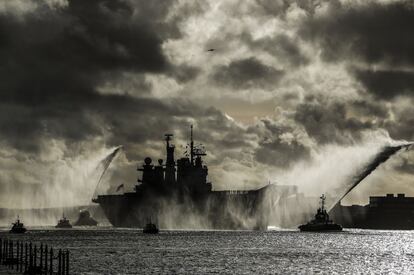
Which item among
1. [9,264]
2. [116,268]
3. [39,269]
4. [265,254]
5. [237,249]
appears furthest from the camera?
[237,249]

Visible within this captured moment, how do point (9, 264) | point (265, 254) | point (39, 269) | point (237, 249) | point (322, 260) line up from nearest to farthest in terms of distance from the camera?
1. point (39, 269)
2. point (9, 264)
3. point (322, 260)
4. point (265, 254)
5. point (237, 249)

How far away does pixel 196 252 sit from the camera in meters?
118

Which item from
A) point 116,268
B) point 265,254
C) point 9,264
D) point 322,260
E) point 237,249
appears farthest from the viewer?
point 237,249

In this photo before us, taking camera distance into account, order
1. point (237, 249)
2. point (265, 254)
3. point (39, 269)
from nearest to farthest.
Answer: point (39, 269)
point (265, 254)
point (237, 249)

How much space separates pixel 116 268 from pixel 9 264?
→ 11.9 metres

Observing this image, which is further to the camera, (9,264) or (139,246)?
(139,246)

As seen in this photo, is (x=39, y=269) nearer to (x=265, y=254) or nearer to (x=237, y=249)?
(x=265, y=254)

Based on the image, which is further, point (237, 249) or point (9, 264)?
point (237, 249)

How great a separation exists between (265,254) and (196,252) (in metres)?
9.82

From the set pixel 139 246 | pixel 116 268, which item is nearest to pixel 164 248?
pixel 139 246

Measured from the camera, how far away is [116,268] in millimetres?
87812

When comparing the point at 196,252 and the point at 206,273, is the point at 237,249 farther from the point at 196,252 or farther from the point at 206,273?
the point at 206,273

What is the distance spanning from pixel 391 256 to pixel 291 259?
20.9 metres

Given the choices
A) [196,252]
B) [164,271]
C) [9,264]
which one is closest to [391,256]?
[196,252]
